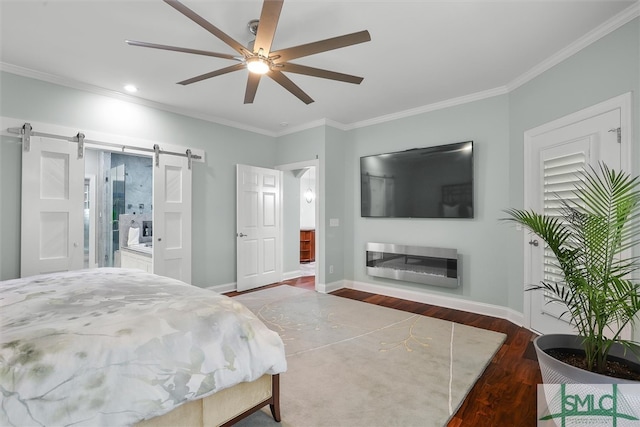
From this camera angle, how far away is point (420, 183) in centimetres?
414

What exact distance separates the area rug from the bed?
39 centimetres

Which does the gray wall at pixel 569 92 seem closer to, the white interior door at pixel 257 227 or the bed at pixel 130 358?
the bed at pixel 130 358

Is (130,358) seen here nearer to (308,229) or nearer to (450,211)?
(450,211)

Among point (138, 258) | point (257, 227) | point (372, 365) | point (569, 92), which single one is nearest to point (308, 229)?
point (257, 227)

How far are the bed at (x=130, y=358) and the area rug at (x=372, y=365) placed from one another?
388mm

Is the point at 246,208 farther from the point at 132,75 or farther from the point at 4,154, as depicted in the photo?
the point at 4,154

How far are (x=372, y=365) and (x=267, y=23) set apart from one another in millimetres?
2530

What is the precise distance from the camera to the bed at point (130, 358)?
3.65 ft

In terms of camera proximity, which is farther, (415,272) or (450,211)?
(415,272)

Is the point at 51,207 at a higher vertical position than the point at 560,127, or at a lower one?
lower

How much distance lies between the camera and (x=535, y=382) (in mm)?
2189

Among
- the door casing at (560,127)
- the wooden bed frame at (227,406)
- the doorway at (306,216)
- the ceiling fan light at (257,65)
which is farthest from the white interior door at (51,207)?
the door casing at (560,127)

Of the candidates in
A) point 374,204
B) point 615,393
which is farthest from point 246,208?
point 615,393

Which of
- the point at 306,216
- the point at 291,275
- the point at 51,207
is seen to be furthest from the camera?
the point at 306,216
